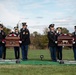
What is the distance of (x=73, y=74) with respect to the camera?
10891mm

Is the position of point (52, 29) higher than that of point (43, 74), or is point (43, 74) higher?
point (52, 29)

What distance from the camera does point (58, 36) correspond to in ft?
53.4

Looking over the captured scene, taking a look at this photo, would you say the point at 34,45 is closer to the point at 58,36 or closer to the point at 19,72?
the point at 58,36

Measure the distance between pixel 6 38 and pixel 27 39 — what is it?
120 cm

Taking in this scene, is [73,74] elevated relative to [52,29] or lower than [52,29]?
lower

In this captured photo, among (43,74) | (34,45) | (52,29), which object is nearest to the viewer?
(43,74)

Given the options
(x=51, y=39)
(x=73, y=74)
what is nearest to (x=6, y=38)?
(x=51, y=39)

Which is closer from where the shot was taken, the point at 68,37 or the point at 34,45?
the point at 68,37

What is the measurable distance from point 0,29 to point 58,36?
337 cm

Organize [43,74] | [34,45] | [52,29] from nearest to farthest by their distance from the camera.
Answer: [43,74], [52,29], [34,45]

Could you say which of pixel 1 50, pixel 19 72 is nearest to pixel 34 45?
pixel 1 50

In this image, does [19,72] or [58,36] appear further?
[58,36]

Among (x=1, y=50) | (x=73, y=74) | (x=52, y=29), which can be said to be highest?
(x=52, y=29)

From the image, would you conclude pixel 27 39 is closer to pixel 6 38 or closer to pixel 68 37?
pixel 6 38
